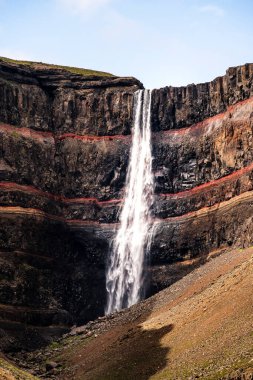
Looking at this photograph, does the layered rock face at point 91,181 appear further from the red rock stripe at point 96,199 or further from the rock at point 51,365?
the rock at point 51,365

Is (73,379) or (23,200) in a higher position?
(23,200)

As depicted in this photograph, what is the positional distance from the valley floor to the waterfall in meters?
12.4

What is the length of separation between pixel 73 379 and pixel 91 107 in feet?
150

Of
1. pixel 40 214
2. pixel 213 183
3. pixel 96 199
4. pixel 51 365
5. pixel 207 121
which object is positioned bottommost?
pixel 51 365

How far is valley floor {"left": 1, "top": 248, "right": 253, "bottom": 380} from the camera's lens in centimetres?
3825

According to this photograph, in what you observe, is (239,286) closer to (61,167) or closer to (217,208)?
(217,208)

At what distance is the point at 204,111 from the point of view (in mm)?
79750

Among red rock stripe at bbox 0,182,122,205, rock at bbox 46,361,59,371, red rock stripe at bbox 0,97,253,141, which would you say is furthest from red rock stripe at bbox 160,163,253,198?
rock at bbox 46,361,59,371

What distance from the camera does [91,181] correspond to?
3300 inches

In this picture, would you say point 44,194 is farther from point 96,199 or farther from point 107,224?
point 107,224

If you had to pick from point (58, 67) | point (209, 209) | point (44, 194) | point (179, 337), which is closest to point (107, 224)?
point (44, 194)

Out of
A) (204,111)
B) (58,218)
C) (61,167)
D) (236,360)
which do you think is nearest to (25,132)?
(61,167)

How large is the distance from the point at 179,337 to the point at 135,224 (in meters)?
34.4

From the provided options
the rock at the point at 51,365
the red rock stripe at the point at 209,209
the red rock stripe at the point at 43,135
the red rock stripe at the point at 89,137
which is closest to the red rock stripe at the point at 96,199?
the red rock stripe at the point at 209,209
